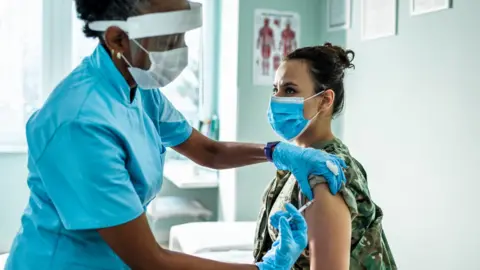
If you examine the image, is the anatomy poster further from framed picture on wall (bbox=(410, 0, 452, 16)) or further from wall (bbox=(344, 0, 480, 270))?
framed picture on wall (bbox=(410, 0, 452, 16))

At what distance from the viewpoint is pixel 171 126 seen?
5.13ft

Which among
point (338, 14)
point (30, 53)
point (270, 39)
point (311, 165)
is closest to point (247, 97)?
point (270, 39)

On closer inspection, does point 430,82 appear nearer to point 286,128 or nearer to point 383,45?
point 383,45

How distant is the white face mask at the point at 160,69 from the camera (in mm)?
1160

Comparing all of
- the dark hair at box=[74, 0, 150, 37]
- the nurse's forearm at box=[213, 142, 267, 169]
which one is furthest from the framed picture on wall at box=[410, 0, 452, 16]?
the dark hair at box=[74, 0, 150, 37]

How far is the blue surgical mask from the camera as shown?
5.06 ft

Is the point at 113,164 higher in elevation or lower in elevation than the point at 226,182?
higher

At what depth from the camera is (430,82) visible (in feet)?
7.52

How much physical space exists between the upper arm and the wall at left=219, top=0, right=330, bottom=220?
1965 millimetres

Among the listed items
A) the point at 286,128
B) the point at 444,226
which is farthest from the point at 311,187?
the point at 444,226

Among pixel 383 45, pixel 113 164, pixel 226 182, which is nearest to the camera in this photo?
pixel 113 164

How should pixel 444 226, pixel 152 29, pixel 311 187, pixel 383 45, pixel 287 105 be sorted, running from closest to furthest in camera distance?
pixel 152 29
pixel 311 187
pixel 287 105
pixel 444 226
pixel 383 45

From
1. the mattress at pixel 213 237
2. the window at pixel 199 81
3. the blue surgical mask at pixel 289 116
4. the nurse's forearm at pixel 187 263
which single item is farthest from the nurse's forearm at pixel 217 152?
the window at pixel 199 81

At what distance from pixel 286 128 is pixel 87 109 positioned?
28.9 inches
